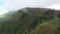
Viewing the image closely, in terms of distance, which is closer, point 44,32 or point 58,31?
point 58,31

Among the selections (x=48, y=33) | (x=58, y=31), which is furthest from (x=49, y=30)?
(x=58, y=31)

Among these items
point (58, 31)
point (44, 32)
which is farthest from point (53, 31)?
point (44, 32)

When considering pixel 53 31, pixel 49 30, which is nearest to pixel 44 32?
pixel 49 30

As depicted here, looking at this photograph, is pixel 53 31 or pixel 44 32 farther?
pixel 44 32

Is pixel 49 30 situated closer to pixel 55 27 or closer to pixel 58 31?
pixel 55 27

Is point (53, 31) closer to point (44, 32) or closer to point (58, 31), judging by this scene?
point (58, 31)
